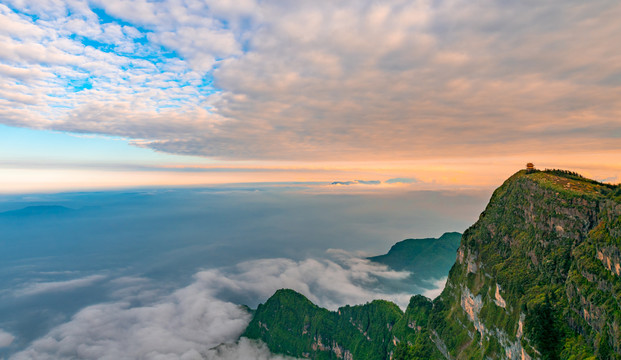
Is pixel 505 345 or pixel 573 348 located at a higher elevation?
pixel 573 348

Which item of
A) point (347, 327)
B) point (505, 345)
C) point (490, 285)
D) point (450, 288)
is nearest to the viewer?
point (505, 345)

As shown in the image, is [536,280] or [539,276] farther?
[539,276]

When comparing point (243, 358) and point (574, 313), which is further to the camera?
point (243, 358)

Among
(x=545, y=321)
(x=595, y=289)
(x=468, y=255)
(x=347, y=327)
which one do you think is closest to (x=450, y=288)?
(x=468, y=255)

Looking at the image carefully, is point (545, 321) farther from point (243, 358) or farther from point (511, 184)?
point (243, 358)

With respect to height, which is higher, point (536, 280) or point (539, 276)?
point (539, 276)

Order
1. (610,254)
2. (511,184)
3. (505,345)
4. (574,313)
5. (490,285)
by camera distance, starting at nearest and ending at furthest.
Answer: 1. (610,254)
2. (574,313)
3. (505,345)
4. (490,285)
5. (511,184)

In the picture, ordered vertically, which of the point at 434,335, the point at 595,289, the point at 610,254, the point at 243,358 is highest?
the point at 610,254
